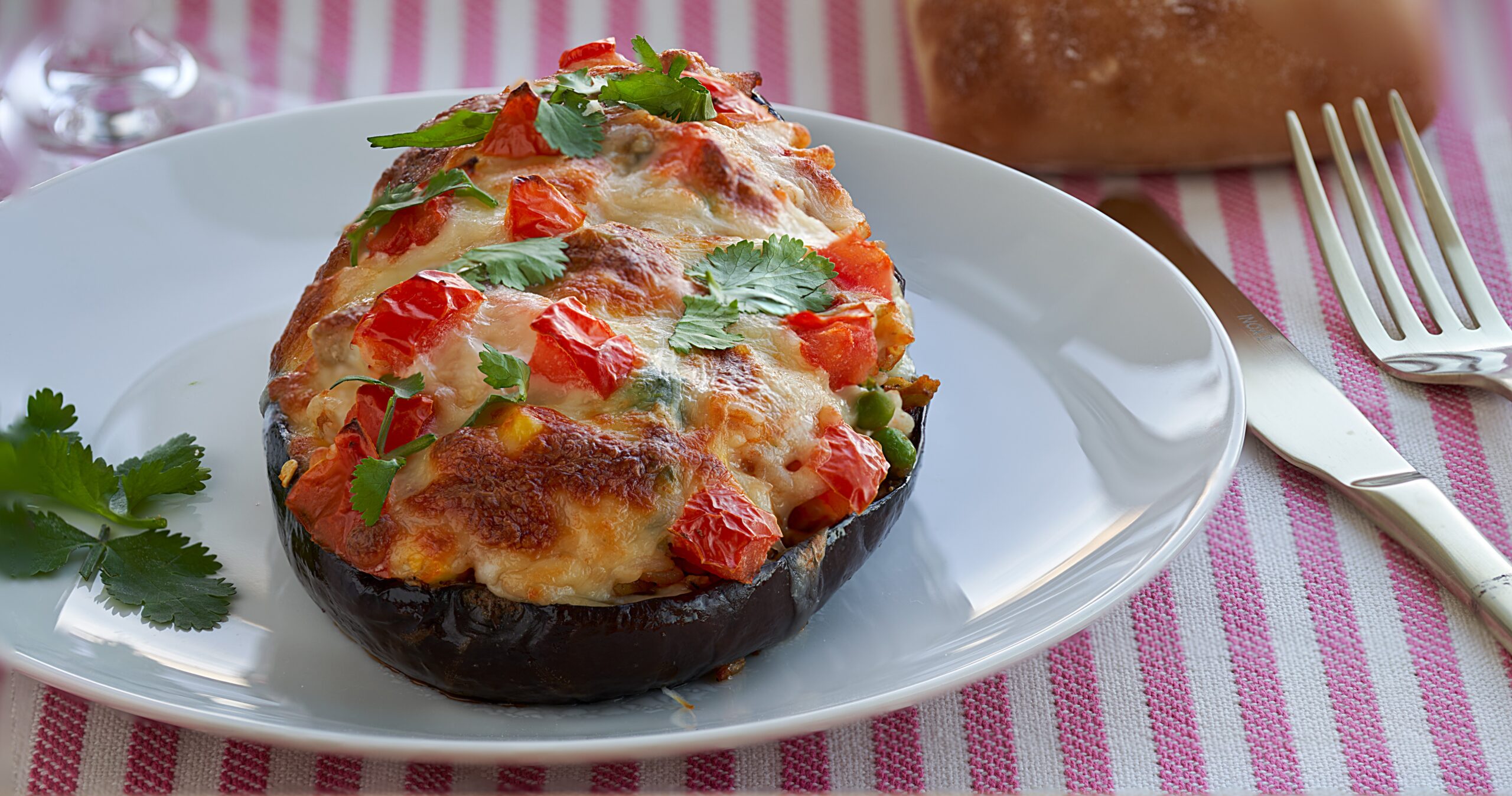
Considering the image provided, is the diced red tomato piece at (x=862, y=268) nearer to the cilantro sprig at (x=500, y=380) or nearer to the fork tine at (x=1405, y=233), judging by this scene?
the cilantro sprig at (x=500, y=380)

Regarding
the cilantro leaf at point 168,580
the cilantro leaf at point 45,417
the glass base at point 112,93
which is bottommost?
the glass base at point 112,93

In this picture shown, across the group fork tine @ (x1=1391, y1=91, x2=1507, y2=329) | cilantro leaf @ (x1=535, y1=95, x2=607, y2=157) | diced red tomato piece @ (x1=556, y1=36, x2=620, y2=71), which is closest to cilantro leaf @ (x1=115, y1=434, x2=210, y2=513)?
cilantro leaf @ (x1=535, y1=95, x2=607, y2=157)

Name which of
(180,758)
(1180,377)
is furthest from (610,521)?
(1180,377)

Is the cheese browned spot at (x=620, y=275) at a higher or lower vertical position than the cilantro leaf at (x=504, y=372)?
higher

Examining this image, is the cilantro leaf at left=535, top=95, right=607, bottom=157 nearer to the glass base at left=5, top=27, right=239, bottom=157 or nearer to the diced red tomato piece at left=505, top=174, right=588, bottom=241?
the diced red tomato piece at left=505, top=174, right=588, bottom=241

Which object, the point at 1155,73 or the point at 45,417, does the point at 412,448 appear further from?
the point at 1155,73

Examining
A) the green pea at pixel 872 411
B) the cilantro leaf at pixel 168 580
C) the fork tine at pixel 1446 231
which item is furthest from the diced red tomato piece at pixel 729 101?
the fork tine at pixel 1446 231

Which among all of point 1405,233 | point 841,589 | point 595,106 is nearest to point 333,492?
point 841,589
